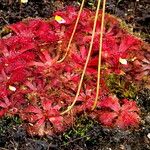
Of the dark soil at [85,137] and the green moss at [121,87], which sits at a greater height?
the green moss at [121,87]

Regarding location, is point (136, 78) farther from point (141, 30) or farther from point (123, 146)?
point (141, 30)

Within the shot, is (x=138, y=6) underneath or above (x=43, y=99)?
above

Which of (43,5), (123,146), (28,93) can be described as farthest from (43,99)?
(43,5)

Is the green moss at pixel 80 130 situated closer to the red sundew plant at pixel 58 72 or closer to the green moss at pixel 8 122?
the red sundew plant at pixel 58 72

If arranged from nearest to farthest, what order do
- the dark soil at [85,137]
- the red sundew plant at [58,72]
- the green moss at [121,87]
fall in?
the dark soil at [85,137], the red sundew plant at [58,72], the green moss at [121,87]

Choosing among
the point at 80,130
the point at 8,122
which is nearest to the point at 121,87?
the point at 80,130

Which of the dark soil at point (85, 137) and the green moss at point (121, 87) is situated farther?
the green moss at point (121, 87)

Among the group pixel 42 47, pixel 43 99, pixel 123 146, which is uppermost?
pixel 42 47

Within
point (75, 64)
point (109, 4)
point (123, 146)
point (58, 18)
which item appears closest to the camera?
point (123, 146)

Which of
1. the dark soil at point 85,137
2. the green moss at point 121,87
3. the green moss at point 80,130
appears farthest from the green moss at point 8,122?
the green moss at point 121,87
